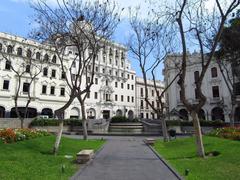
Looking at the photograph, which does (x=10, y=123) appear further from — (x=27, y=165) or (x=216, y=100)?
(x=216, y=100)

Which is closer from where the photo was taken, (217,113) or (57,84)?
(217,113)

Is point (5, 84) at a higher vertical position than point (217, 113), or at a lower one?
higher

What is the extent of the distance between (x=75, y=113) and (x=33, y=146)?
39646mm

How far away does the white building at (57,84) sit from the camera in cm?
4218

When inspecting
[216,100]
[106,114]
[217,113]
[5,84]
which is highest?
[5,84]

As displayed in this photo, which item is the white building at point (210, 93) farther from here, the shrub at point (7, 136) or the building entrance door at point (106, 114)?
the shrub at point (7, 136)

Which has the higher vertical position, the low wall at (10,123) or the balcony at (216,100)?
the balcony at (216,100)

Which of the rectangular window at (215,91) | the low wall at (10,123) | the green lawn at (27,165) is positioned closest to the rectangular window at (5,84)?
the low wall at (10,123)

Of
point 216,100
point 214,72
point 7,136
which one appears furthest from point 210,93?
point 7,136

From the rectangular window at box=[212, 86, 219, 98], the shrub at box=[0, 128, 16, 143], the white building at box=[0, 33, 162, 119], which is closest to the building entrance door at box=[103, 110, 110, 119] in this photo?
the white building at box=[0, 33, 162, 119]

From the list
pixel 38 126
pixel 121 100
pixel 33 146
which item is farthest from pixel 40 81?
pixel 33 146

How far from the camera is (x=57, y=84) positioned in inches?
2040

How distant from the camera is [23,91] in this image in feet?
151

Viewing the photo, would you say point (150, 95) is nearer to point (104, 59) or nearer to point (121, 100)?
point (121, 100)
